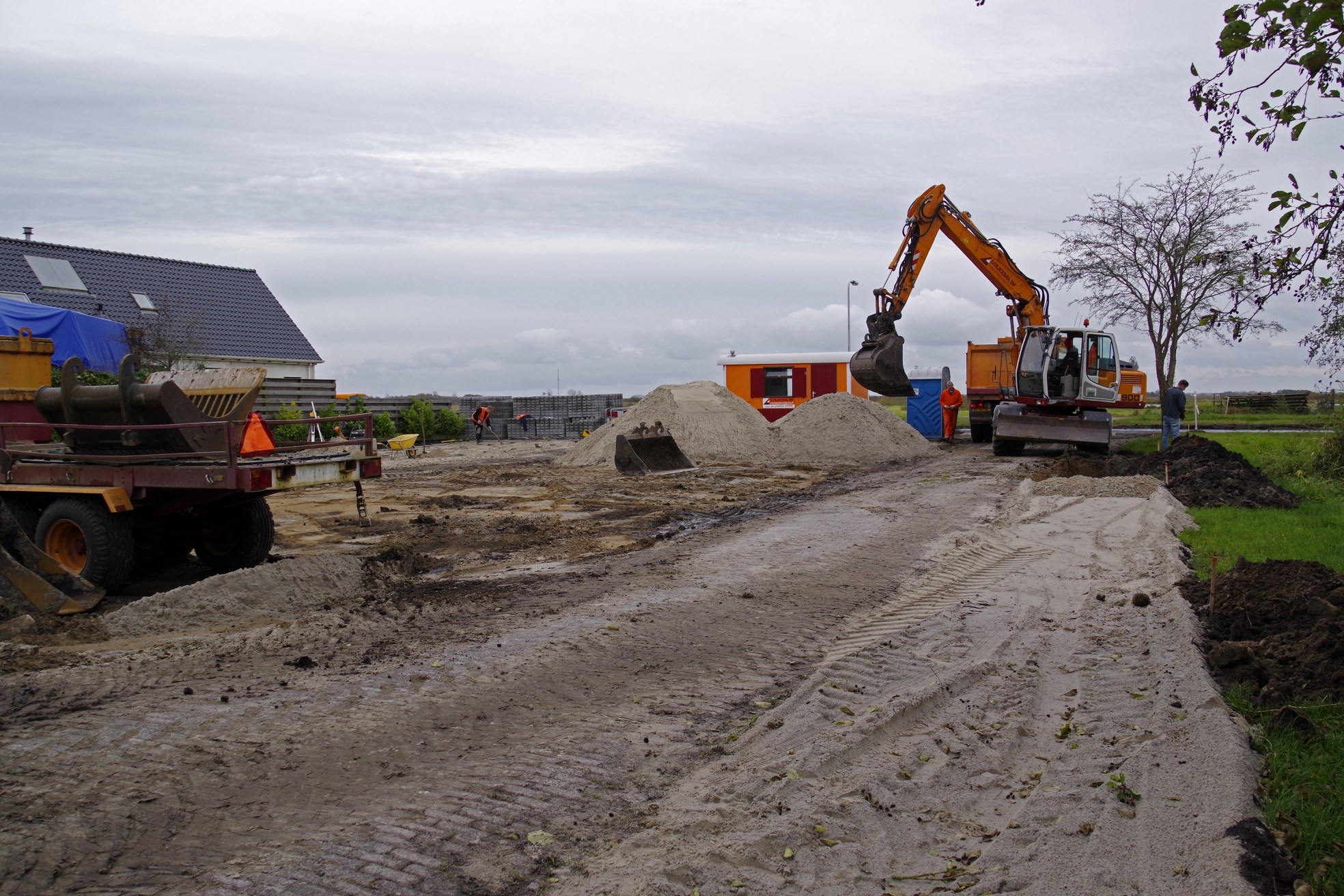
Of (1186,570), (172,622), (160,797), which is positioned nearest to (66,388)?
(172,622)

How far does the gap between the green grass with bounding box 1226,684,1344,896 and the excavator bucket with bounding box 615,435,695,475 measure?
16268 mm

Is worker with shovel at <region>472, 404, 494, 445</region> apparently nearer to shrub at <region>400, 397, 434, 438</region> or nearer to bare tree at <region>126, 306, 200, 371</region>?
shrub at <region>400, 397, 434, 438</region>

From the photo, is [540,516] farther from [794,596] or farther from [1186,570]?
[1186,570]

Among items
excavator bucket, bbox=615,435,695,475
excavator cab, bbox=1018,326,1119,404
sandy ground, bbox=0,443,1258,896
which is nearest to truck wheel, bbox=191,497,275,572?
sandy ground, bbox=0,443,1258,896

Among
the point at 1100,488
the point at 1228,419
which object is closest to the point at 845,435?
the point at 1100,488

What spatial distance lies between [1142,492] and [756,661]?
10.2m

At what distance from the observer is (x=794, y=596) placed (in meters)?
8.38

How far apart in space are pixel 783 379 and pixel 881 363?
15474 millimetres

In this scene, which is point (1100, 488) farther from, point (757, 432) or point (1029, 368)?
point (757, 432)

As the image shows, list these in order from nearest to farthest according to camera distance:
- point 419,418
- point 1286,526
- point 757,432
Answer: point 1286,526 < point 757,432 < point 419,418

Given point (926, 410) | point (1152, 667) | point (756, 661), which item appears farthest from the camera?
point (926, 410)

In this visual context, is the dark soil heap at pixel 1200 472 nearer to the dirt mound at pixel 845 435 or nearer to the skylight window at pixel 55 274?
the dirt mound at pixel 845 435

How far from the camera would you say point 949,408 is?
29453 millimetres

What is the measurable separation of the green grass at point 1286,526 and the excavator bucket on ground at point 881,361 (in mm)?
6995
